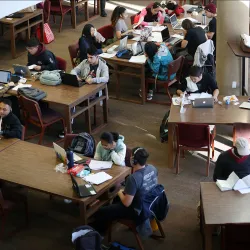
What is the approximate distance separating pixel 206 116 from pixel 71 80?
6.96ft

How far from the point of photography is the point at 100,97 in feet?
29.9

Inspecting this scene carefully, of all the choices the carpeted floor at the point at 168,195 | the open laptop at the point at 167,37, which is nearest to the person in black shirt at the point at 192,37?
the open laptop at the point at 167,37

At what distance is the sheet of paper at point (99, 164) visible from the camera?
681cm

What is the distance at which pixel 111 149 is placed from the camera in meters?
6.91

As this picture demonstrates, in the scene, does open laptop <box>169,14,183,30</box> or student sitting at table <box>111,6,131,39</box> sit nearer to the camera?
student sitting at table <box>111,6,131,39</box>

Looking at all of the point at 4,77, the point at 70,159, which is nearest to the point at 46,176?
the point at 70,159

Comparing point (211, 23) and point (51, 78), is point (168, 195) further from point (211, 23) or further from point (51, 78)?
point (211, 23)

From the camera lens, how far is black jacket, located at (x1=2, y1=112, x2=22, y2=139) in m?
7.56

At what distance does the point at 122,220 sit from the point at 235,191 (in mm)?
1215

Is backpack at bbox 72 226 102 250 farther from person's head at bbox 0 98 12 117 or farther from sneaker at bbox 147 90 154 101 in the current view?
sneaker at bbox 147 90 154 101

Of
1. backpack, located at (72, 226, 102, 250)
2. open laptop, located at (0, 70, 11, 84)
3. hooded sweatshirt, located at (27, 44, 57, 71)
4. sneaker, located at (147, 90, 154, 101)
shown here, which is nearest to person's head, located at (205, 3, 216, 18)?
sneaker, located at (147, 90, 154, 101)

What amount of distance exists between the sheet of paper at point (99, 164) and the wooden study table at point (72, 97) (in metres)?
1.62

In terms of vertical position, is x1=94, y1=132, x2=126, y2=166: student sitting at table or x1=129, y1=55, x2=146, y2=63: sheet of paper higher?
x1=129, y1=55, x2=146, y2=63: sheet of paper

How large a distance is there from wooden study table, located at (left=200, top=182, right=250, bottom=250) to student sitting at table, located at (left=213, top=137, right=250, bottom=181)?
11.6 inches
